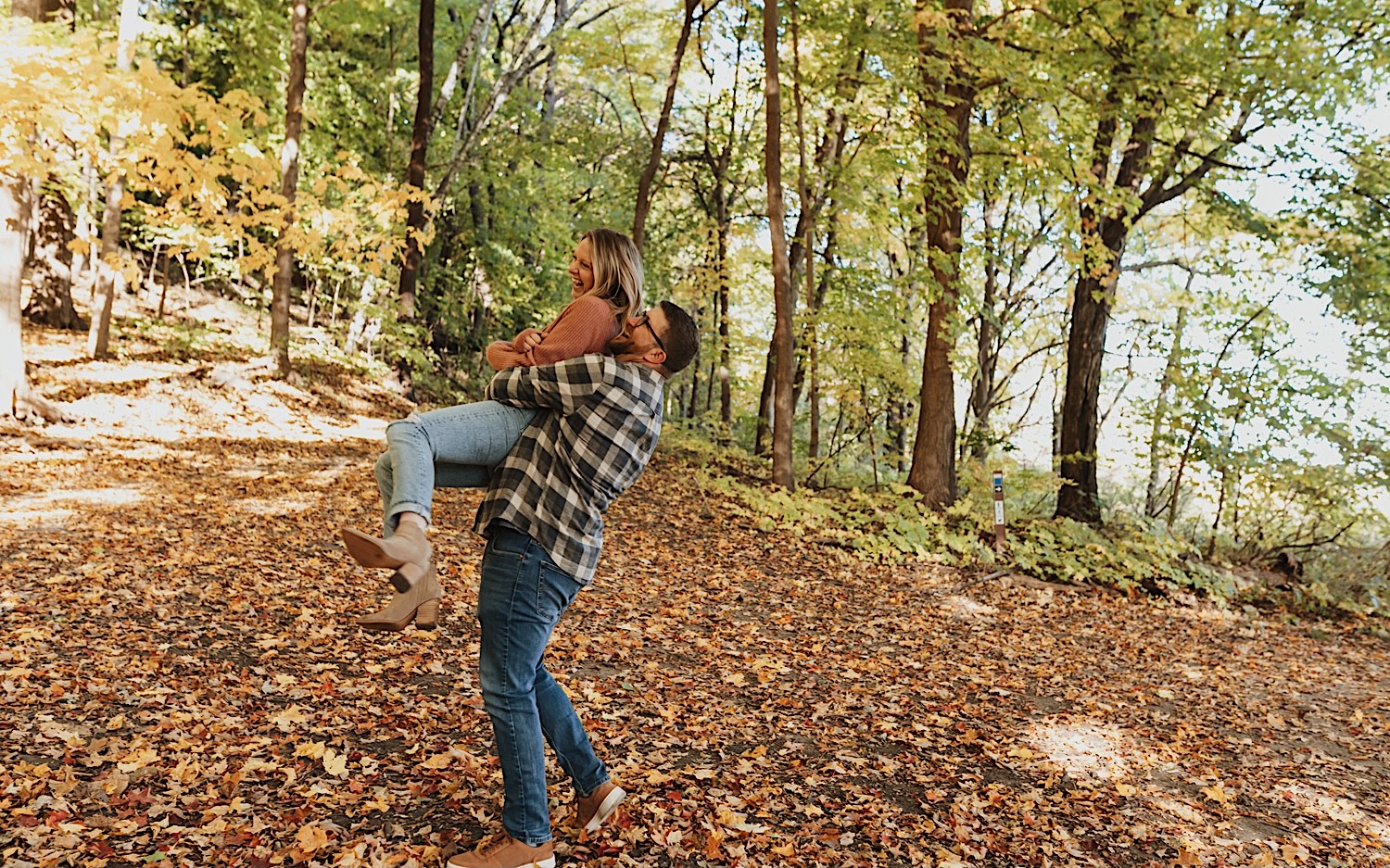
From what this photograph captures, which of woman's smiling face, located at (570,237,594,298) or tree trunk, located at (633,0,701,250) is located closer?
woman's smiling face, located at (570,237,594,298)

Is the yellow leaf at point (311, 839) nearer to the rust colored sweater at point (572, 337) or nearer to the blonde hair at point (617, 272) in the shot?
the rust colored sweater at point (572, 337)

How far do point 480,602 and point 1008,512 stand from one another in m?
11.5

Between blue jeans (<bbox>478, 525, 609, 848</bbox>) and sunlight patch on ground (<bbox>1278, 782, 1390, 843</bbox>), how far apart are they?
4273mm

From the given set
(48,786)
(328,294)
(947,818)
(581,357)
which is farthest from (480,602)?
(328,294)

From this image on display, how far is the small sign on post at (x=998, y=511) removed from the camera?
10.2 m

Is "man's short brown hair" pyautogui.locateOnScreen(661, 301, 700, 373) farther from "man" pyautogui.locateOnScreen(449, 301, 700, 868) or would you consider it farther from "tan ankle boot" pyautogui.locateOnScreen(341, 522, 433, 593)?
"tan ankle boot" pyautogui.locateOnScreen(341, 522, 433, 593)

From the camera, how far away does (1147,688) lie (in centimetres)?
692

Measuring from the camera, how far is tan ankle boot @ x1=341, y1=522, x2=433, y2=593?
7.31 ft

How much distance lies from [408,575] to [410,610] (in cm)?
15

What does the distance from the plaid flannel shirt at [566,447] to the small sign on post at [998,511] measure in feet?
26.8

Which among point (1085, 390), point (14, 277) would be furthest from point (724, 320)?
point (14, 277)

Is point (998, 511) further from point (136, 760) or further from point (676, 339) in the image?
point (136, 760)

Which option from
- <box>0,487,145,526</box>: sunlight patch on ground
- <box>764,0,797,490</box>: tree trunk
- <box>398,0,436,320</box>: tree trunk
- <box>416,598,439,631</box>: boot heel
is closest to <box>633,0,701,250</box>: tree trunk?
<box>764,0,797,490</box>: tree trunk

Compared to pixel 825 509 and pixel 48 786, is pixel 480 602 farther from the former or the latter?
pixel 825 509
